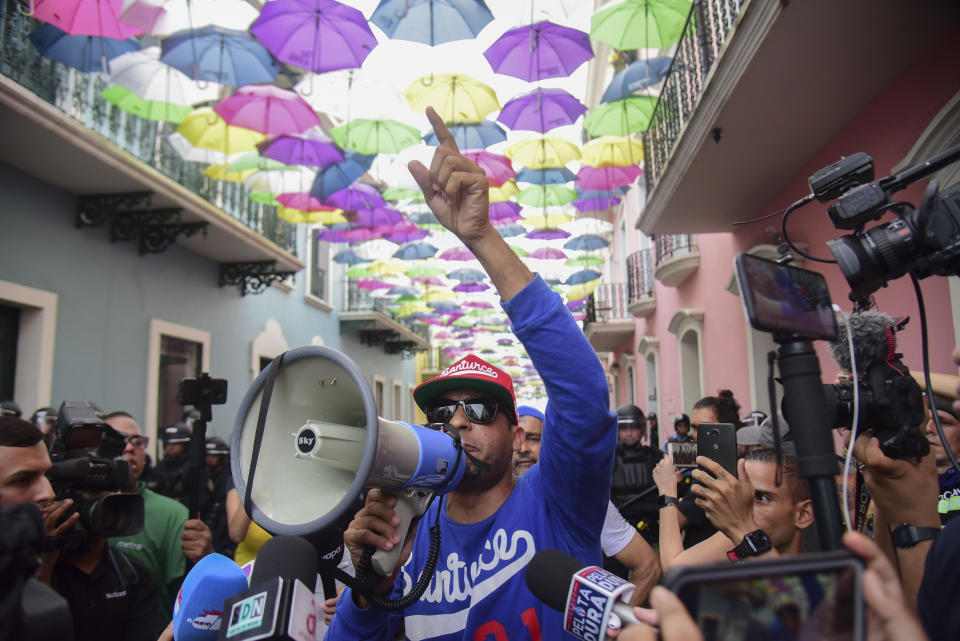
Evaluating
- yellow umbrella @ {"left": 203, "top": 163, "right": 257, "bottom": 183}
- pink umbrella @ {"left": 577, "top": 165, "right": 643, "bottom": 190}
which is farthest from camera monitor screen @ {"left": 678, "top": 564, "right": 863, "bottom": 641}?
pink umbrella @ {"left": 577, "top": 165, "right": 643, "bottom": 190}

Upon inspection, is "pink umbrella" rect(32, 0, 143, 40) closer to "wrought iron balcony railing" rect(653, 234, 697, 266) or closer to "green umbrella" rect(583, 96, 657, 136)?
"green umbrella" rect(583, 96, 657, 136)

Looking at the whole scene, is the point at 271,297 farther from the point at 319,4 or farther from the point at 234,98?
the point at 319,4

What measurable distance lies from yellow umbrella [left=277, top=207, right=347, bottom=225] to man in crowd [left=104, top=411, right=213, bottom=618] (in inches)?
344

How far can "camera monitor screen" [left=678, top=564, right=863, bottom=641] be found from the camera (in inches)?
32.0

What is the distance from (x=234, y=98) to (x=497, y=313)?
2204 centimetres

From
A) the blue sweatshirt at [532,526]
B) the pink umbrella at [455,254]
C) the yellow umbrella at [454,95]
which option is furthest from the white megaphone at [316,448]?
the pink umbrella at [455,254]

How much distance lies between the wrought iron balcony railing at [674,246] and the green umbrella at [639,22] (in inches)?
214

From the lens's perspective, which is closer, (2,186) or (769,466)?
(769,466)

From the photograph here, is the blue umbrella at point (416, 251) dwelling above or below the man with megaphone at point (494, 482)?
above

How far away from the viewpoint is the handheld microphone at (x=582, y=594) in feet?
3.40

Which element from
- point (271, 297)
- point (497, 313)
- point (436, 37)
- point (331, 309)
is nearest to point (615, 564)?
point (436, 37)

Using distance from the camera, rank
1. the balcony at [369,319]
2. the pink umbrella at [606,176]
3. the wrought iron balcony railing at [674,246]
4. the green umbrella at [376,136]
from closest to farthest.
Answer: the green umbrella at [376,136] < the pink umbrella at [606,176] < the wrought iron balcony railing at [674,246] < the balcony at [369,319]

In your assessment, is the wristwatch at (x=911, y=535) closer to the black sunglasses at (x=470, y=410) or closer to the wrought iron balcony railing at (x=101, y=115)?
the black sunglasses at (x=470, y=410)

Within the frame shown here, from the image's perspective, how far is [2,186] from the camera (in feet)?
25.1
